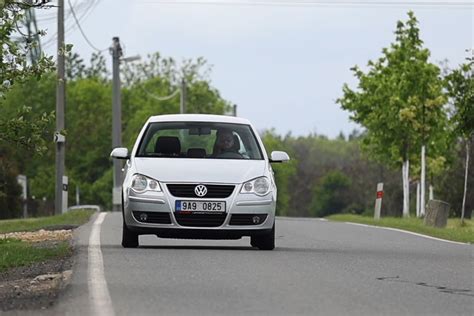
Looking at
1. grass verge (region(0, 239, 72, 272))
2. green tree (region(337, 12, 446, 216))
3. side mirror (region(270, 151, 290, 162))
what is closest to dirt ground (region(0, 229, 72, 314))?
grass verge (region(0, 239, 72, 272))

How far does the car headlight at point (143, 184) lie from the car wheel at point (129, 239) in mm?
615

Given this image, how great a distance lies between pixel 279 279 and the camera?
40.4 feet

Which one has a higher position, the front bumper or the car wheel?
the front bumper

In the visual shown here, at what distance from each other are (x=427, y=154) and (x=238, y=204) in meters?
35.4

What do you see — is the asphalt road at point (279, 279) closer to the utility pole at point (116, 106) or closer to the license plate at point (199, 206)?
the license plate at point (199, 206)

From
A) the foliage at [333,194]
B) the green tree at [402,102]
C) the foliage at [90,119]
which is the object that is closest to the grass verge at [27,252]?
the green tree at [402,102]

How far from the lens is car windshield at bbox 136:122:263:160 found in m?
17.0

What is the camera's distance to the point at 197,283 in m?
11.8

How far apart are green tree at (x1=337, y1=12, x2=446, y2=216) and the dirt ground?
32.6m

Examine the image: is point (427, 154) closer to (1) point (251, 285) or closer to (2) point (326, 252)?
(2) point (326, 252)

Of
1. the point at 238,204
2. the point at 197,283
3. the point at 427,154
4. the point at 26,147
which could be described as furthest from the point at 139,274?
the point at 427,154

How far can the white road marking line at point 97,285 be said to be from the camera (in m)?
9.82

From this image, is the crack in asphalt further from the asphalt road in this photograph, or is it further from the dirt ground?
the dirt ground

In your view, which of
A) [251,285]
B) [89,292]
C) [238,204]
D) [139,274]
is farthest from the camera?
[238,204]
